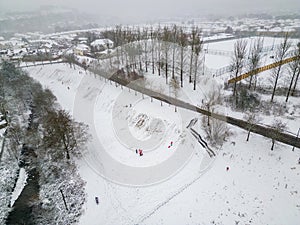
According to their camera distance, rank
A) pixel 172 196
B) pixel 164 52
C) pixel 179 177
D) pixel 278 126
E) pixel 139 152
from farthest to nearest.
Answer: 1. pixel 164 52
2. pixel 139 152
3. pixel 278 126
4. pixel 179 177
5. pixel 172 196


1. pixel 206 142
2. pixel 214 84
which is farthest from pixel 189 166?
pixel 214 84

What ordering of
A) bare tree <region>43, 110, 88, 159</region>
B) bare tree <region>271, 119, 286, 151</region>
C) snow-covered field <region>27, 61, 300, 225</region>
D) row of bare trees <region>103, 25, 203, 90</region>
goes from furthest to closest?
row of bare trees <region>103, 25, 203, 90</region>
bare tree <region>43, 110, 88, 159</region>
bare tree <region>271, 119, 286, 151</region>
snow-covered field <region>27, 61, 300, 225</region>

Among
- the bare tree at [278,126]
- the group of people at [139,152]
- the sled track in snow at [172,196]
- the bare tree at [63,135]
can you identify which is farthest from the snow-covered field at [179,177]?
the bare tree at [63,135]

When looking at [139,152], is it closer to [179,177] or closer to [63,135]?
[179,177]

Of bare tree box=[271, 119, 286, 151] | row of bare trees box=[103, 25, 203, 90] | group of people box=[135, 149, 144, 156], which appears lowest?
group of people box=[135, 149, 144, 156]

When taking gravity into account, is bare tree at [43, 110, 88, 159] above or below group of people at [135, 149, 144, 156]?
above

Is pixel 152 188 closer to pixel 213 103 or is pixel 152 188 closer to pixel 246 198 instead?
pixel 246 198

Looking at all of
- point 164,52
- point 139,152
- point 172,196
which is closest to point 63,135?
point 139,152

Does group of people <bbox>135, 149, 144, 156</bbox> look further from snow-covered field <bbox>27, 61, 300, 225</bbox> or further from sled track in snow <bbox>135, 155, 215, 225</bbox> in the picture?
sled track in snow <bbox>135, 155, 215, 225</bbox>

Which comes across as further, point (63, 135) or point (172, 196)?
point (63, 135)

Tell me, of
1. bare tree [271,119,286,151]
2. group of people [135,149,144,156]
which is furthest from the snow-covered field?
bare tree [271,119,286,151]
